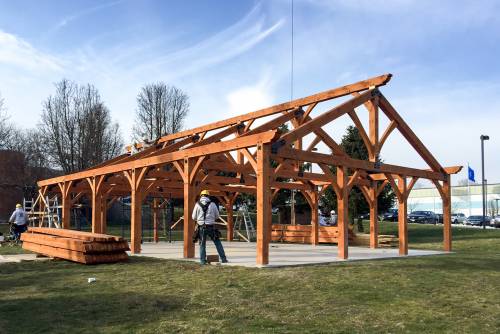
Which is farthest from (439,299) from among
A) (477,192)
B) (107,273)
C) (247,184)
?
(477,192)

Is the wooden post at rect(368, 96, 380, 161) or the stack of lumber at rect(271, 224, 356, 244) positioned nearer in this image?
the wooden post at rect(368, 96, 380, 161)

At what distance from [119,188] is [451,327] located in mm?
16805

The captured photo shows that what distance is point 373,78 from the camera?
560 inches

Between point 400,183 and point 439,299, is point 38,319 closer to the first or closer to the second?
point 439,299

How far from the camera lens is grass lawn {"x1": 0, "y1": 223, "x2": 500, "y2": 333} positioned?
5.92 m

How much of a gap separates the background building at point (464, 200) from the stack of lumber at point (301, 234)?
161 feet

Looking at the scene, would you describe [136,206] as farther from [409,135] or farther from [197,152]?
[409,135]

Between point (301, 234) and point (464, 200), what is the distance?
55952 mm

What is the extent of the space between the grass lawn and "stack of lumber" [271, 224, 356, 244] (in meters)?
9.95

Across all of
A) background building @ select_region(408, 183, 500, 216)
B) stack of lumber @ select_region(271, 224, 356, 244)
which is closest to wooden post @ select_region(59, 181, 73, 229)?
stack of lumber @ select_region(271, 224, 356, 244)

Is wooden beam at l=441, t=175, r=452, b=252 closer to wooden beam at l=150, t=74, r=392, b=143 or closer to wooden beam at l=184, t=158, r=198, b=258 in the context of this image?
wooden beam at l=150, t=74, r=392, b=143

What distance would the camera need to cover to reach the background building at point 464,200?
222 ft

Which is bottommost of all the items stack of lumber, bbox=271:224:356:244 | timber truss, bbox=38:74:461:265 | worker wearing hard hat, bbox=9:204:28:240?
stack of lumber, bbox=271:224:356:244

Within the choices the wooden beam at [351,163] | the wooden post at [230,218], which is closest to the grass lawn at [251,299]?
the wooden beam at [351,163]
